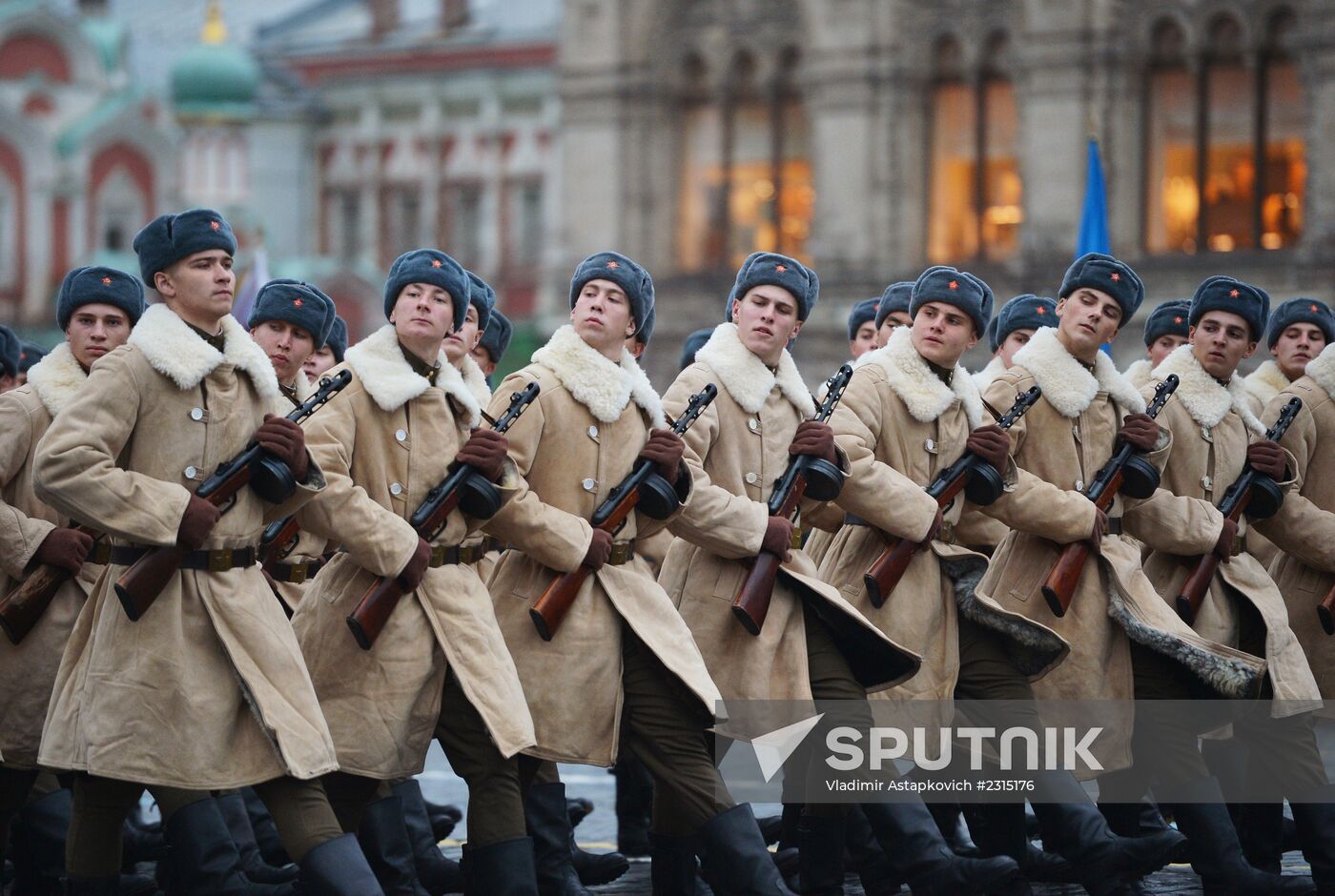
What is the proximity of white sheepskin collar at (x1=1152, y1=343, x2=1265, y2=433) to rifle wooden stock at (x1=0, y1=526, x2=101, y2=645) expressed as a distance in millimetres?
4103

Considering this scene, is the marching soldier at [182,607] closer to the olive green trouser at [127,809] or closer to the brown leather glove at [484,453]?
the olive green trouser at [127,809]

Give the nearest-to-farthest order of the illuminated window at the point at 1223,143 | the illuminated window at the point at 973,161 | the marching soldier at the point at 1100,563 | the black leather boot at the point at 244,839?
the marching soldier at the point at 1100,563
the black leather boot at the point at 244,839
the illuminated window at the point at 1223,143
the illuminated window at the point at 973,161

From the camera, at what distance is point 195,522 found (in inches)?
271

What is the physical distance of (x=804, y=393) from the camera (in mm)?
8523

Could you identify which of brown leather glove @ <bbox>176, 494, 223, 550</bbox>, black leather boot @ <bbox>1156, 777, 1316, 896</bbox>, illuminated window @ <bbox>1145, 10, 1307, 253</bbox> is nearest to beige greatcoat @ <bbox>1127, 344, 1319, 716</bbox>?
black leather boot @ <bbox>1156, 777, 1316, 896</bbox>

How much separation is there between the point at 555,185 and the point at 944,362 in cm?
3548

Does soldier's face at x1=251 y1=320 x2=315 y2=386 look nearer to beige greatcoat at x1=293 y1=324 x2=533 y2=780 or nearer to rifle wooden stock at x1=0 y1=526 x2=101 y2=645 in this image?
rifle wooden stock at x1=0 y1=526 x2=101 y2=645

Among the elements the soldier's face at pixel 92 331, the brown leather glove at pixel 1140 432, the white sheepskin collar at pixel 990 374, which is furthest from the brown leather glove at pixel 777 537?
the soldier's face at pixel 92 331

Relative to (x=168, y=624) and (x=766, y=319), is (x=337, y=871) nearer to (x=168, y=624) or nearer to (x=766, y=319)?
(x=168, y=624)

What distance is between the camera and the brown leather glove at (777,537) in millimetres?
8055

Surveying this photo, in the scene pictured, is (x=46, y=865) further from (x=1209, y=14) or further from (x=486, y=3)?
(x=486, y=3)

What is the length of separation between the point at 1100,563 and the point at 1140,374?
1273mm

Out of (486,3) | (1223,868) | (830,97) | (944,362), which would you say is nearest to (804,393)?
(944,362)

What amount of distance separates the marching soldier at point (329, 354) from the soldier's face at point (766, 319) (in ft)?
6.89
